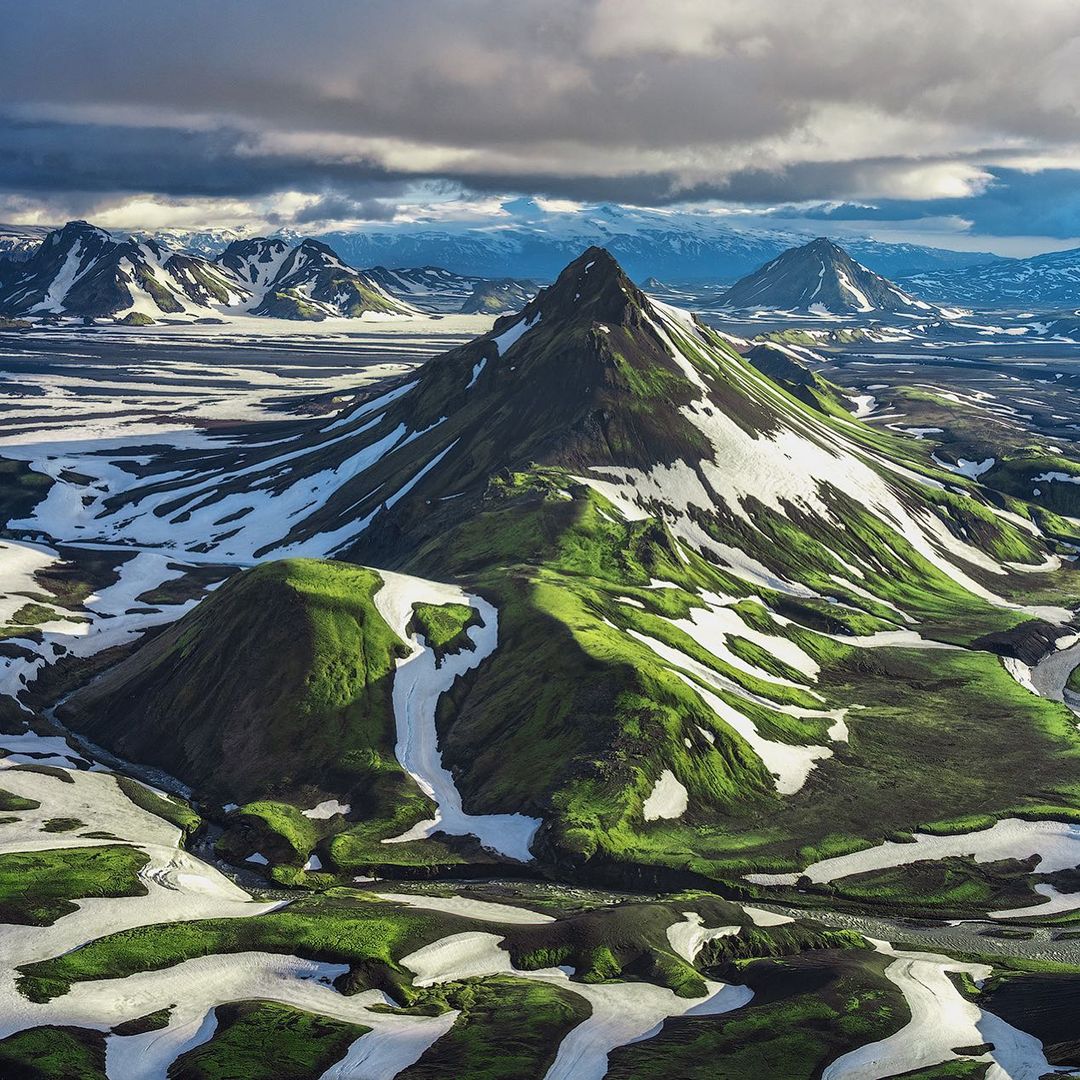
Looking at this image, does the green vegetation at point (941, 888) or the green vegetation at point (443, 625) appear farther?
the green vegetation at point (443, 625)

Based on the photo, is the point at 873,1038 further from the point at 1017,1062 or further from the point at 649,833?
the point at 649,833

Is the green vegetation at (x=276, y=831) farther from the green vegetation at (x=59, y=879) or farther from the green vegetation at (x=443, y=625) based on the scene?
the green vegetation at (x=443, y=625)

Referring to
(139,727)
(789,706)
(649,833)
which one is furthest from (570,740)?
(139,727)

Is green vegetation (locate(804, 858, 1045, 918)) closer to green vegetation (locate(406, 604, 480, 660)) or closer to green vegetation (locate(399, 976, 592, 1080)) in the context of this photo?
green vegetation (locate(399, 976, 592, 1080))

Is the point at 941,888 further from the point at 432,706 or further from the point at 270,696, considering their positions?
the point at 270,696

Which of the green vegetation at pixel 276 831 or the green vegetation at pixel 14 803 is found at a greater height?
the green vegetation at pixel 14 803

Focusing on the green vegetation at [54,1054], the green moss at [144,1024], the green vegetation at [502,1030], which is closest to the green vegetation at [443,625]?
the green vegetation at [502,1030]

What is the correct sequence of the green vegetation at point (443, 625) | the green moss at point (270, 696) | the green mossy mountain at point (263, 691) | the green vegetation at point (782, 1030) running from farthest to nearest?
the green vegetation at point (443, 625), the green mossy mountain at point (263, 691), the green moss at point (270, 696), the green vegetation at point (782, 1030)

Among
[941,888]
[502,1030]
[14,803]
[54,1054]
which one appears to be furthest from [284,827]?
[941,888]
